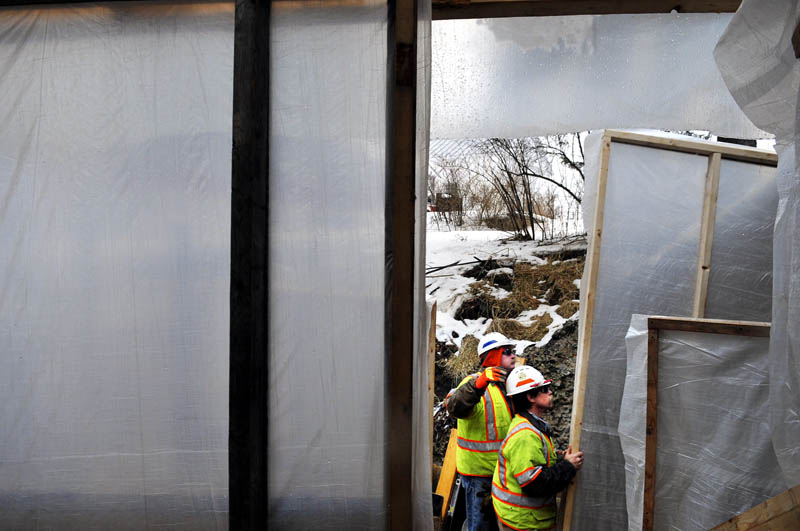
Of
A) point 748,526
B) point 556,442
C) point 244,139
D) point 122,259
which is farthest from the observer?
point 556,442

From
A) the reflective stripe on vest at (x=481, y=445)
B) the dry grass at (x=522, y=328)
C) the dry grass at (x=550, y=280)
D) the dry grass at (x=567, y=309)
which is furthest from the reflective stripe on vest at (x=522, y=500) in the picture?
the dry grass at (x=550, y=280)

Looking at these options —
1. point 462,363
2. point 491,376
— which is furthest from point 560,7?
point 462,363

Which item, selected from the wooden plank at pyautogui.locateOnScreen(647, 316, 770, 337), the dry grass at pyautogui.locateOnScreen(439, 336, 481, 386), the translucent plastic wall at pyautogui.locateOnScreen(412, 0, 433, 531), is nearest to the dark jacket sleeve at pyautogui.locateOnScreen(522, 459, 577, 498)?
the wooden plank at pyautogui.locateOnScreen(647, 316, 770, 337)

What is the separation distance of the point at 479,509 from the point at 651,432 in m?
1.62

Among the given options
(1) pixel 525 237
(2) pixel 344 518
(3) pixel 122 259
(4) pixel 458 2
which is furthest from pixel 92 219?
(1) pixel 525 237

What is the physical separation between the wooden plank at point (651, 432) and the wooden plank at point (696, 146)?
1.14m

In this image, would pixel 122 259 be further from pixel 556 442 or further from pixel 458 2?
pixel 556 442

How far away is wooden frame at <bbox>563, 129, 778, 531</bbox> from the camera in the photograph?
309 cm

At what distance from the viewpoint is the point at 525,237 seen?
9469 mm

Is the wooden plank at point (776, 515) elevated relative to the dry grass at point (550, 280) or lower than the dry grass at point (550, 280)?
lower

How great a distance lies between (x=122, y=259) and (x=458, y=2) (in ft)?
5.55

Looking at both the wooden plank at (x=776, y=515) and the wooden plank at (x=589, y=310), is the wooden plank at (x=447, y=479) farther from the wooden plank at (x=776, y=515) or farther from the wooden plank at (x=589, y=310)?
the wooden plank at (x=776, y=515)

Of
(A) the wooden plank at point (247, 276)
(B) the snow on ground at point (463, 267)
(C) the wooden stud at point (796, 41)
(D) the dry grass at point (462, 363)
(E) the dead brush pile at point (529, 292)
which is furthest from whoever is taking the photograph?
(E) the dead brush pile at point (529, 292)

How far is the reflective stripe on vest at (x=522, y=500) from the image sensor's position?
314cm
